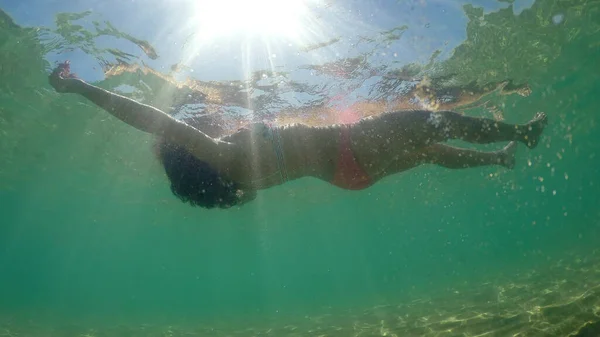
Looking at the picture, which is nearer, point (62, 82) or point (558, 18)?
point (62, 82)

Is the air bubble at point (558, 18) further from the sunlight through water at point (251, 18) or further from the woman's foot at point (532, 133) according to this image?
the woman's foot at point (532, 133)

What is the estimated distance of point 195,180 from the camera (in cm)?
566

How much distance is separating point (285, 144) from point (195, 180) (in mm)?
1565

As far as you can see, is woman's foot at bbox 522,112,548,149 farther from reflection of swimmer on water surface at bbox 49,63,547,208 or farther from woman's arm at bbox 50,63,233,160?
woman's arm at bbox 50,63,233,160

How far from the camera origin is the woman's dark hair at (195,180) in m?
5.50

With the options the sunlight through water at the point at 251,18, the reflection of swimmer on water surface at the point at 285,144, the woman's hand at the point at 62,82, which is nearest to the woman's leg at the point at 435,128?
the reflection of swimmer on water surface at the point at 285,144

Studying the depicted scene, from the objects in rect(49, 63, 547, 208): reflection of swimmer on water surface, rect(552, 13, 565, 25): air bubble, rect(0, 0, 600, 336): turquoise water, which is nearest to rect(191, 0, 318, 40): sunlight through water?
rect(0, 0, 600, 336): turquoise water

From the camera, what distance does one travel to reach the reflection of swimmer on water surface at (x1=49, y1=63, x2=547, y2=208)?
16.3ft

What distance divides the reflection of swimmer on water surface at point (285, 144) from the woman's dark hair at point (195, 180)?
16 millimetres

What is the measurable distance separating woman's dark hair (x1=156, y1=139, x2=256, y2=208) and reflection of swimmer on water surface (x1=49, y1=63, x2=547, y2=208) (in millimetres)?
16

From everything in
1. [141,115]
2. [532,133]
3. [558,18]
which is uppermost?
[558,18]

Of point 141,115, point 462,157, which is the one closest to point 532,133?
point 462,157

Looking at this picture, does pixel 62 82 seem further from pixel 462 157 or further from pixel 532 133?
pixel 532 133

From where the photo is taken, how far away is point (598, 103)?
79.4ft
